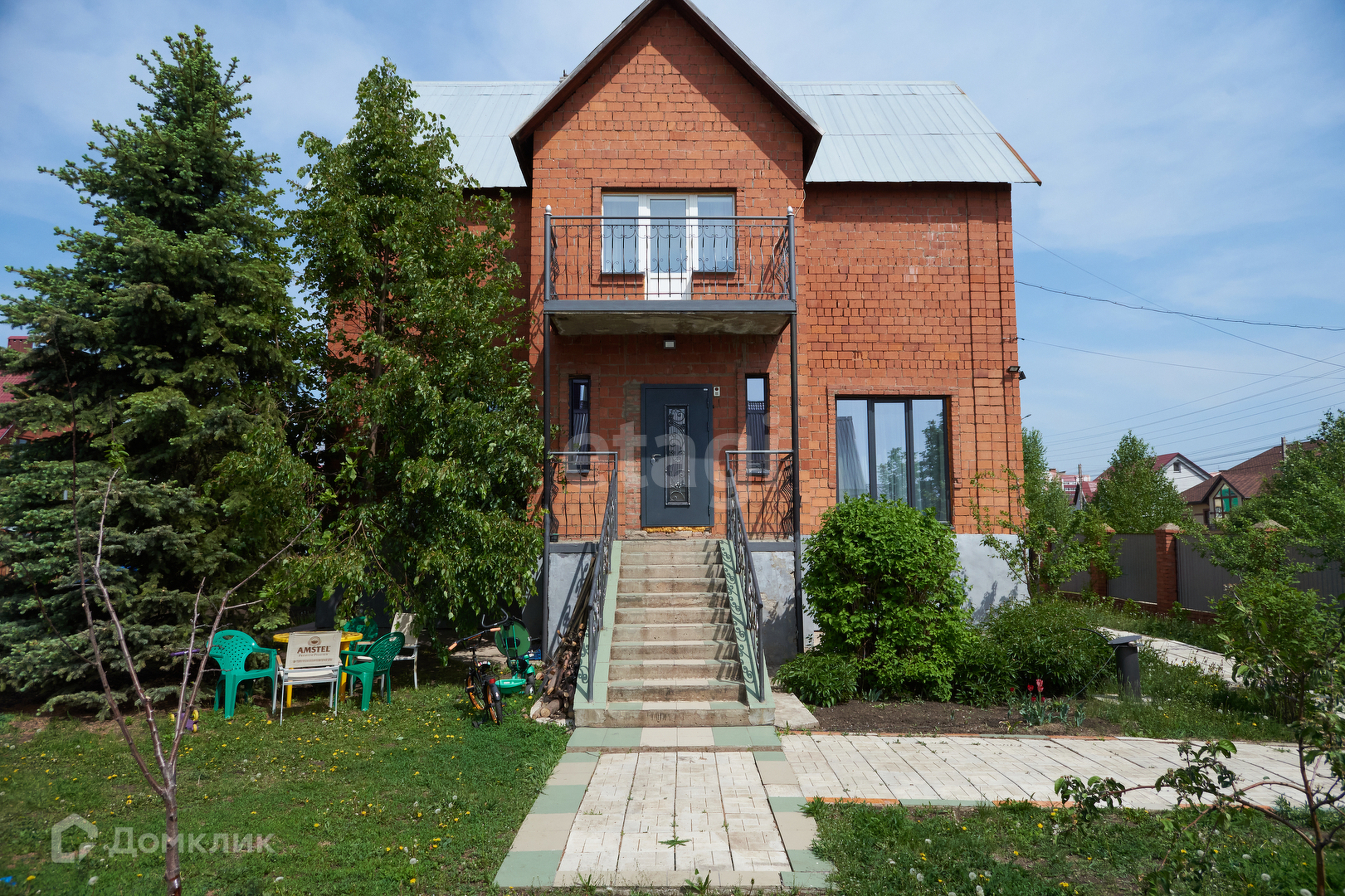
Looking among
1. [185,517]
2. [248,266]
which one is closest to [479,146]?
[248,266]

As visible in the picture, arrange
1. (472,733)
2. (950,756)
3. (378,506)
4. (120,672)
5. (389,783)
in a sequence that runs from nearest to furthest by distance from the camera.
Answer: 1. (389,783)
2. (950,756)
3. (472,733)
4. (120,672)
5. (378,506)

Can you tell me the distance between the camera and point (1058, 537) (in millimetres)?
11164

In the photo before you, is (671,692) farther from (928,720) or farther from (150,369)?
(150,369)

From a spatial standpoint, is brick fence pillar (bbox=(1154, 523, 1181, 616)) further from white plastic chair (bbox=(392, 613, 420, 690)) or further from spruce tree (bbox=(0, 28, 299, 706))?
A: spruce tree (bbox=(0, 28, 299, 706))

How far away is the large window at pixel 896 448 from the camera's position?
11500 millimetres

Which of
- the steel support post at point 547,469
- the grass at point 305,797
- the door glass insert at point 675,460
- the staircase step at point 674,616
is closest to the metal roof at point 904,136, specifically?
the door glass insert at point 675,460

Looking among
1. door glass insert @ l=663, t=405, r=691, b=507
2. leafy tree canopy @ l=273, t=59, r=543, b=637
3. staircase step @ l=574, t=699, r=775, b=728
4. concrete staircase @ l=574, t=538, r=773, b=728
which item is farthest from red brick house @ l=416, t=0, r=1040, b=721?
staircase step @ l=574, t=699, r=775, b=728

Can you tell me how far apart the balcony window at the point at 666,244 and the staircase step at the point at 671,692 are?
5707mm

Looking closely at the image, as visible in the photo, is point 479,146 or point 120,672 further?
point 479,146

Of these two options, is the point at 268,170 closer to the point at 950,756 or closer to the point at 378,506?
the point at 378,506

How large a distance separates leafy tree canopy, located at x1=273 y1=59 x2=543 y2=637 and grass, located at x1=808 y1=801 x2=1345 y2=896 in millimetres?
5522

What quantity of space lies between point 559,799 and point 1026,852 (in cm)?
313

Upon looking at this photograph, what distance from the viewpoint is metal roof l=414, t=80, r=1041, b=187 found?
1173cm

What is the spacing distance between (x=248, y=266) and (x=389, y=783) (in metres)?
6.37
